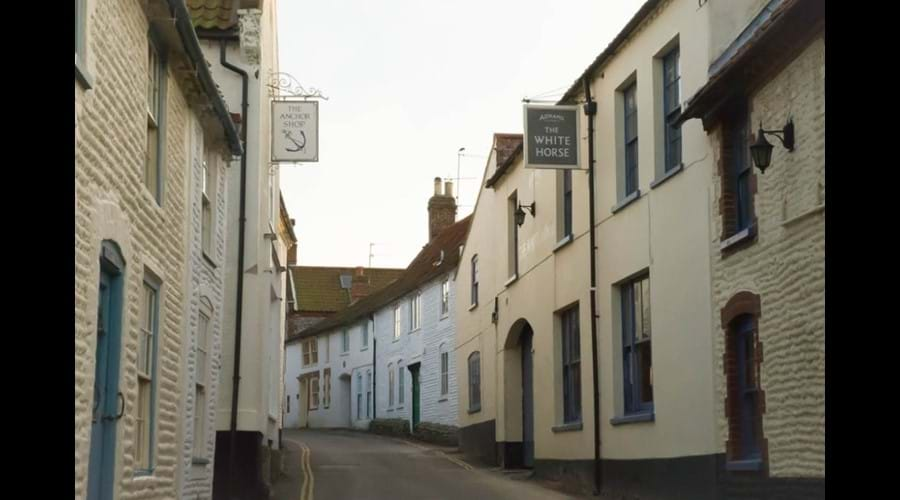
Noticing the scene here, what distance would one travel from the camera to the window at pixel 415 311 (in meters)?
43.9

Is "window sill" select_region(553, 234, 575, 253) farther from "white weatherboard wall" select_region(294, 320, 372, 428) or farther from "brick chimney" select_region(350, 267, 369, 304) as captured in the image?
"brick chimney" select_region(350, 267, 369, 304)

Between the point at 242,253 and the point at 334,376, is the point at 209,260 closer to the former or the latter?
the point at 242,253

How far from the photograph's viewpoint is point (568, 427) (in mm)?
22594

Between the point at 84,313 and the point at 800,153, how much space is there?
7724 mm

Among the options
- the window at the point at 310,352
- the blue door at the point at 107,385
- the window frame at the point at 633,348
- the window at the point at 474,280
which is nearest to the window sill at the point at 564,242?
the window frame at the point at 633,348

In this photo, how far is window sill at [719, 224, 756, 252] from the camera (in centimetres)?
1476

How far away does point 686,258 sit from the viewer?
17094 mm

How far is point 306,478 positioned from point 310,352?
35.5 metres

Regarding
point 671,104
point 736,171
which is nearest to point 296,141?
point 671,104
